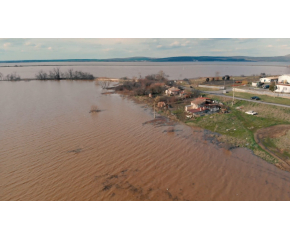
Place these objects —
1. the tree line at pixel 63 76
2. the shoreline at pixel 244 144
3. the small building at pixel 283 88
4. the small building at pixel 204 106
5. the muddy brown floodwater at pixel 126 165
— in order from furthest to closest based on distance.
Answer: the tree line at pixel 63 76
the small building at pixel 283 88
the small building at pixel 204 106
the shoreline at pixel 244 144
the muddy brown floodwater at pixel 126 165

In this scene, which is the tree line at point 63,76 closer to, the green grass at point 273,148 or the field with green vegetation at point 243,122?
the field with green vegetation at point 243,122

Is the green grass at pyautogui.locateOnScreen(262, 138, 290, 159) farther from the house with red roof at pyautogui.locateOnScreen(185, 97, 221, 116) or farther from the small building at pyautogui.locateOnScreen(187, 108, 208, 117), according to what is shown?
the house with red roof at pyautogui.locateOnScreen(185, 97, 221, 116)

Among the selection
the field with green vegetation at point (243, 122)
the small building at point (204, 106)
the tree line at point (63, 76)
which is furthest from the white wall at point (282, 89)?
the tree line at point (63, 76)

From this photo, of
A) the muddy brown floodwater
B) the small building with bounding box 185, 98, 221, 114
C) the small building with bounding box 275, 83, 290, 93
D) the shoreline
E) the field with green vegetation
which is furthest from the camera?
the small building with bounding box 275, 83, 290, 93

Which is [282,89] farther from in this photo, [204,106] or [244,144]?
[244,144]

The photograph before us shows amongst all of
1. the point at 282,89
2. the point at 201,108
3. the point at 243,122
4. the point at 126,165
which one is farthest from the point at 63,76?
the point at 282,89

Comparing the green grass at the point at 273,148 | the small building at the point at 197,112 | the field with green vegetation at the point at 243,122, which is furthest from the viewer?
the small building at the point at 197,112

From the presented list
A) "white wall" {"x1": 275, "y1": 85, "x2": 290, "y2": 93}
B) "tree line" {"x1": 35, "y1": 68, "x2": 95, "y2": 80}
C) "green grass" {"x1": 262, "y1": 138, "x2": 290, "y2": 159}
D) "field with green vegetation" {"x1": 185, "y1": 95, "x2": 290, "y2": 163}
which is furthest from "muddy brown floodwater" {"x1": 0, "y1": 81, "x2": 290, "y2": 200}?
"tree line" {"x1": 35, "y1": 68, "x2": 95, "y2": 80}

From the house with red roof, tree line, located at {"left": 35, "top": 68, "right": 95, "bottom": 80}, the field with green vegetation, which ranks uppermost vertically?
tree line, located at {"left": 35, "top": 68, "right": 95, "bottom": 80}
